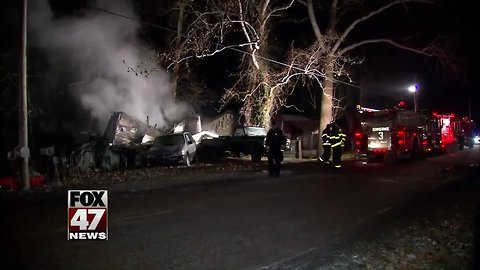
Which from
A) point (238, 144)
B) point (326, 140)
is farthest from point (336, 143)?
point (238, 144)

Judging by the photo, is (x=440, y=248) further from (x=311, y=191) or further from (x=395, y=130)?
(x=395, y=130)

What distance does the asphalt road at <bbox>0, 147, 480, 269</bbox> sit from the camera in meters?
6.43

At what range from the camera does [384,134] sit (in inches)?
868

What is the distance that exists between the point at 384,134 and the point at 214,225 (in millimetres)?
15234

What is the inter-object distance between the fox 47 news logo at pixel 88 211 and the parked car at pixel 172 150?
14992 millimetres

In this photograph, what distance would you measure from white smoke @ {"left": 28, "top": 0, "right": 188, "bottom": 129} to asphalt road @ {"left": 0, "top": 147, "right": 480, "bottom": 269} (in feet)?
47.8

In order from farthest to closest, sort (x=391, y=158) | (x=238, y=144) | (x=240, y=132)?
(x=240, y=132), (x=238, y=144), (x=391, y=158)

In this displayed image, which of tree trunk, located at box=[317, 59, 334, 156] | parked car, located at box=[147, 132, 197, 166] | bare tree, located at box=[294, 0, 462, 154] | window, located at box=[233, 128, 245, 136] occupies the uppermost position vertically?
bare tree, located at box=[294, 0, 462, 154]

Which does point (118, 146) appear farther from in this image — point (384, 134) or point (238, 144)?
point (384, 134)

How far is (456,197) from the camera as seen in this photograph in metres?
11.9

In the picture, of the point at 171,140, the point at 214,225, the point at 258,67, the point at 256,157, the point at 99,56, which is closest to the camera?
the point at 214,225

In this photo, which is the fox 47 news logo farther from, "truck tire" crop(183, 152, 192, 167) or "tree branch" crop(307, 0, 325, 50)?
"tree branch" crop(307, 0, 325, 50)

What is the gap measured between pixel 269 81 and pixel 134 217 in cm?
1774

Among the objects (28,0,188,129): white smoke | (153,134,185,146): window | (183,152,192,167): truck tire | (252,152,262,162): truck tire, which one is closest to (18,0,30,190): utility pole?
(183,152,192,167): truck tire
